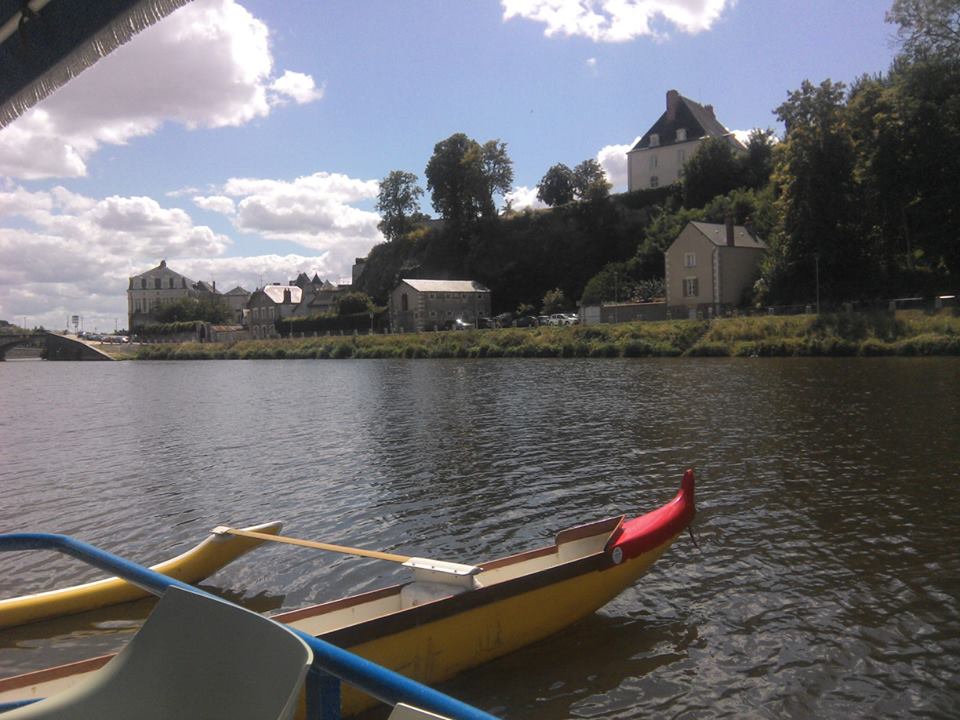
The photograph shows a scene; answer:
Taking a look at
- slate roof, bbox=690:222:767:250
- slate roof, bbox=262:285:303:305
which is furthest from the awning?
slate roof, bbox=262:285:303:305

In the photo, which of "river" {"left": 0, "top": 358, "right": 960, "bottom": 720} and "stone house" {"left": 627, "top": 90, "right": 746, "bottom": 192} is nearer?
"river" {"left": 0, "top": 358, "right": 960, "bottom": 720}

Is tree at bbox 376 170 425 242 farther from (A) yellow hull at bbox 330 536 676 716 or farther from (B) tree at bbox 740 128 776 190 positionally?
(A) yellow hull at bbox 330 536 676 716

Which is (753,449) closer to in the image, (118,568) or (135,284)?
(118,568)

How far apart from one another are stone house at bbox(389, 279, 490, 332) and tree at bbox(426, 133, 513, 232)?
54.9 feet

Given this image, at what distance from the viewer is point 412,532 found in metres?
11.9

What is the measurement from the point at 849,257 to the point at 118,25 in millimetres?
61859

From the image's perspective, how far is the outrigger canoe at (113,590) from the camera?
848 cm

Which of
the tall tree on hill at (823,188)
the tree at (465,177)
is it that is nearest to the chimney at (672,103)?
the tree at (465,177)

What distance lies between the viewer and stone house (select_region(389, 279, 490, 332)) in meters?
92.2

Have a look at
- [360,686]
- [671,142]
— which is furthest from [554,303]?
[360,686]

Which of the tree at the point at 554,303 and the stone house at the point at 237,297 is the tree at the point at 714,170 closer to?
the tree at the point at 554,303

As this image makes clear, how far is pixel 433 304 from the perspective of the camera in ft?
306

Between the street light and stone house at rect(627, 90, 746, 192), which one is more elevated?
stone house at rect(627, 90, 746, 192)

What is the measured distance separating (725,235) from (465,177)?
51.3 metres
